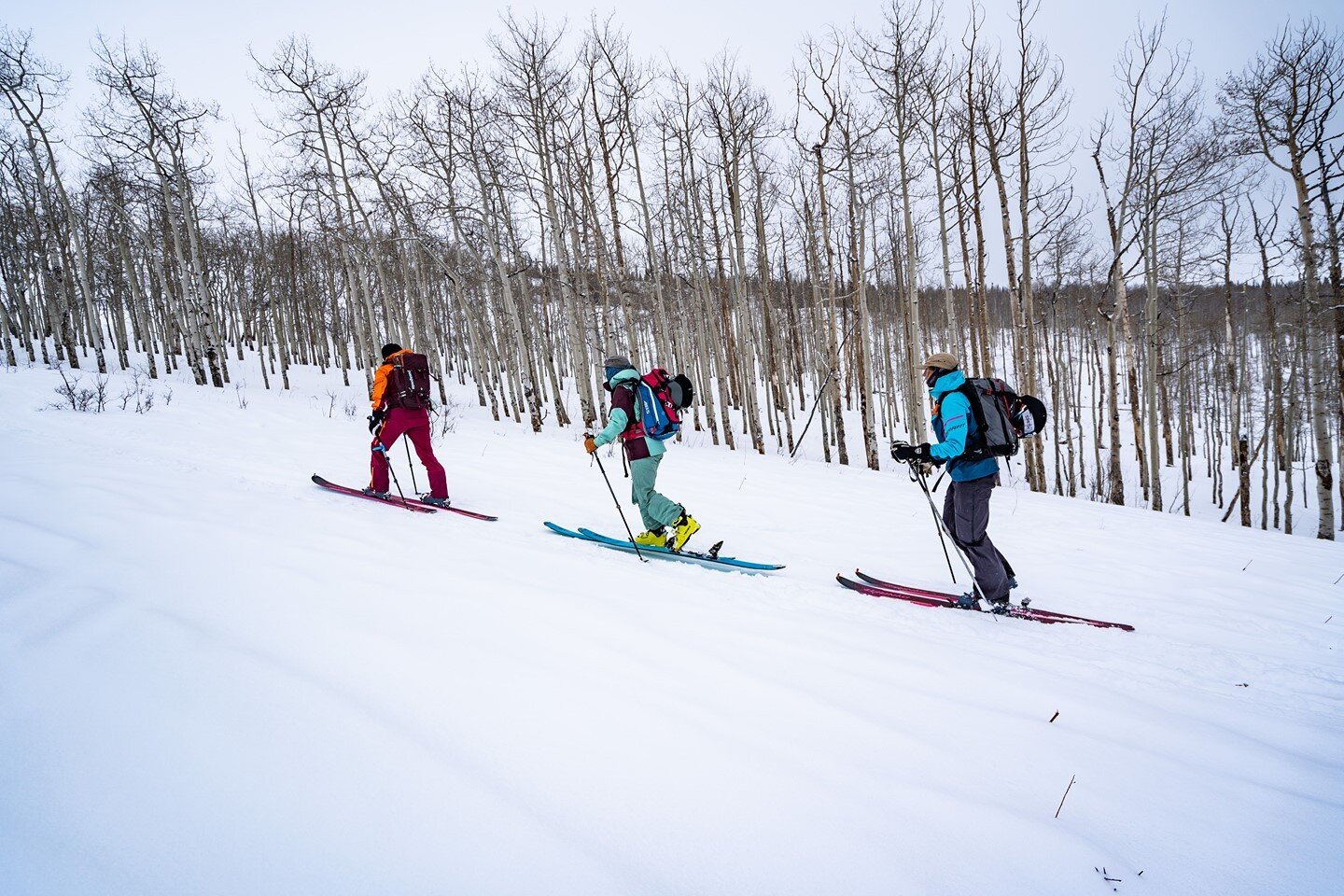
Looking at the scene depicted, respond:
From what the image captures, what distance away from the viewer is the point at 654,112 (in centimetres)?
1436

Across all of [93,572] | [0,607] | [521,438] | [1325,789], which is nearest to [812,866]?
[1325,789]

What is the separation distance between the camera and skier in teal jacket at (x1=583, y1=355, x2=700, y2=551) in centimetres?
494

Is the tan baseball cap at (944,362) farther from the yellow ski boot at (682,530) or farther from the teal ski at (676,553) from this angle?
the yellow ski boot at (682,530)

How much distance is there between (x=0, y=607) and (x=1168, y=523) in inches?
466

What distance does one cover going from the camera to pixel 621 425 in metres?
4.91

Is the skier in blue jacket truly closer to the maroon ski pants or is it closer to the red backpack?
the maroon ski pants

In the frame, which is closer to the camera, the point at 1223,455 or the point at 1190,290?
the point at 1190,290

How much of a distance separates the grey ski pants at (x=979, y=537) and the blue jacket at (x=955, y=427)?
93mm

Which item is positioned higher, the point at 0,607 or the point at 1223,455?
the point at 0,607

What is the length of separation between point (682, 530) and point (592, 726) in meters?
3.20

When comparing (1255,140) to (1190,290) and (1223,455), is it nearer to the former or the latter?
(1190,290)

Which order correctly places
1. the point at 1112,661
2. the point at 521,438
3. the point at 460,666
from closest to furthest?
the point at 460,666 → the point at 1112,661 → the point at 521,438

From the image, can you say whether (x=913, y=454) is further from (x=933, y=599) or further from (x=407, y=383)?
(x=407, y=383)

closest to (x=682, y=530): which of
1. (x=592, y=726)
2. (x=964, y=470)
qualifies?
(x=964, y=470)
